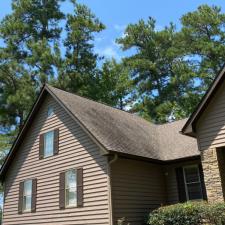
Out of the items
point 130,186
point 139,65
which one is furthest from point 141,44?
point 130,186

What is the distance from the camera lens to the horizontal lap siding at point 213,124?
12.7 m

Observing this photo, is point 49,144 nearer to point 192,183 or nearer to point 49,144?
point 49,144

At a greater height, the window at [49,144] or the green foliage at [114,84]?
the green foliage at [114,84]

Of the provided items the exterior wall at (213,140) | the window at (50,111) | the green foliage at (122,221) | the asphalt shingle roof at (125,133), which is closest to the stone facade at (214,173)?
the exterior wall at (213,140)

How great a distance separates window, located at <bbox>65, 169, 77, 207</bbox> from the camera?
15656 mm

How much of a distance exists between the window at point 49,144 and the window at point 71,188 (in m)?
1.99

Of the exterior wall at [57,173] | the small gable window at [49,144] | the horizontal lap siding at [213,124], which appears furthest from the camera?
the small gable window at [49,144]

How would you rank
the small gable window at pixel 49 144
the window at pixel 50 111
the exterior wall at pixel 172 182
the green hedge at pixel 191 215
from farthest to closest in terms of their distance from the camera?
the window at pixel 50 111 → the small gable window at pixel 49 144 → the exterior wall at pixel 172 182 → the green hedge at pixel 191 215

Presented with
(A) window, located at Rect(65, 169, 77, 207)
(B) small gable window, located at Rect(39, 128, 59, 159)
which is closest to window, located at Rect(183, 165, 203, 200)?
(A) window, located at Rect(65, 169, 77, 207)

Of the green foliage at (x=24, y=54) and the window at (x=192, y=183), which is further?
the green foliage at (x=24, y=54)

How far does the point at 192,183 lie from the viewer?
16172 millimetres

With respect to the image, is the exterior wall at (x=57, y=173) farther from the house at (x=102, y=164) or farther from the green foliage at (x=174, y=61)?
the green foliage at (x=174, y=61)

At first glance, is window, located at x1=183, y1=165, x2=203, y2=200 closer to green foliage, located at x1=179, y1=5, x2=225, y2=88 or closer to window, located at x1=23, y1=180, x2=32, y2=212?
window, located at x1=23, y1=180, x2=32, y2=212

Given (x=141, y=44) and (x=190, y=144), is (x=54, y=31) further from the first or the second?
(x=190, y=144)
